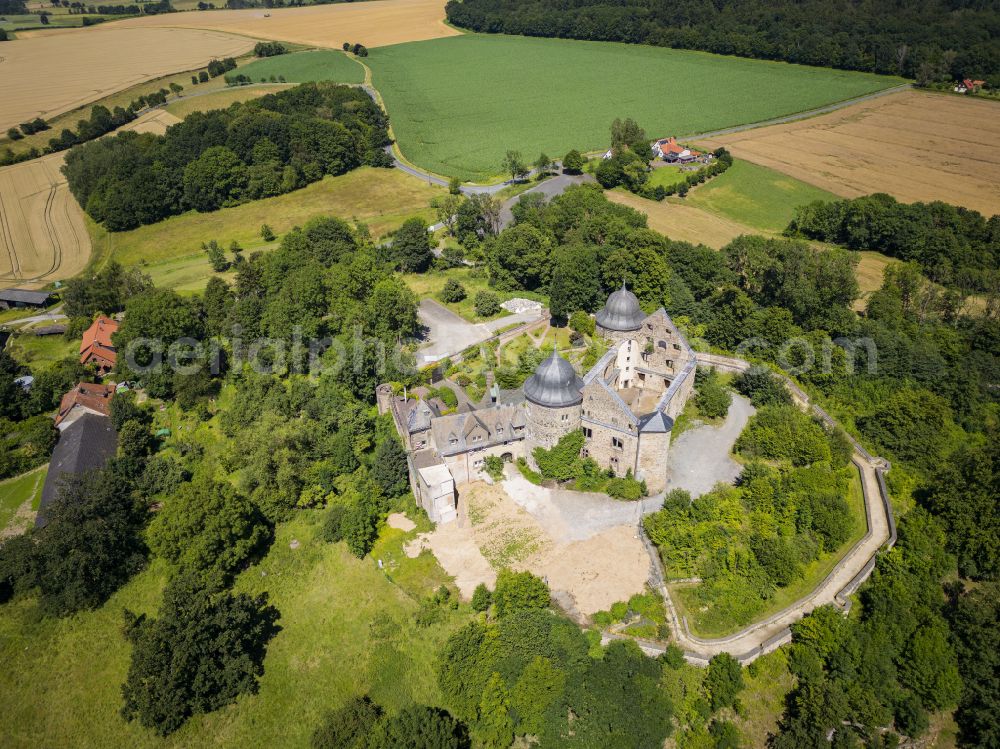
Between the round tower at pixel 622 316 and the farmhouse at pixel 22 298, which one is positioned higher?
the round tower at pixel 622 316

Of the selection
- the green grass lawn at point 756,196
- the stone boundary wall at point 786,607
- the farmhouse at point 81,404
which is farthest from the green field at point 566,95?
the stone boundary wall at point 786,607

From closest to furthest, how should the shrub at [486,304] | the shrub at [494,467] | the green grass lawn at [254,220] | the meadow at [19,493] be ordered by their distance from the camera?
the shrub at [494,467] < the meadow at [19,493] < the shrub at [486,304] < the green grass lawn at [254,220]

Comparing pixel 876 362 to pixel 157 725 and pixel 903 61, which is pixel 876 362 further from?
pixel 903 61

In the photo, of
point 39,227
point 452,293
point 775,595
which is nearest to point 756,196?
point 452,293

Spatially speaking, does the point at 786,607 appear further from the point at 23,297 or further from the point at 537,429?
the point at 23,297

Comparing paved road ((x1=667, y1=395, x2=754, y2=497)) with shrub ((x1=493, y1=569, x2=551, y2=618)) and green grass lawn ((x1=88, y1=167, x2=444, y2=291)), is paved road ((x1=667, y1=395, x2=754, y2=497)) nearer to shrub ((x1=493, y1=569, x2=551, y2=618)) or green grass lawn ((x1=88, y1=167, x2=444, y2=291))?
shrub ((x1=493, y1=569, x2=551, y2=618))

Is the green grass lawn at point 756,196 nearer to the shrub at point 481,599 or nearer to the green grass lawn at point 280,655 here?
the shrub at point 481,599
